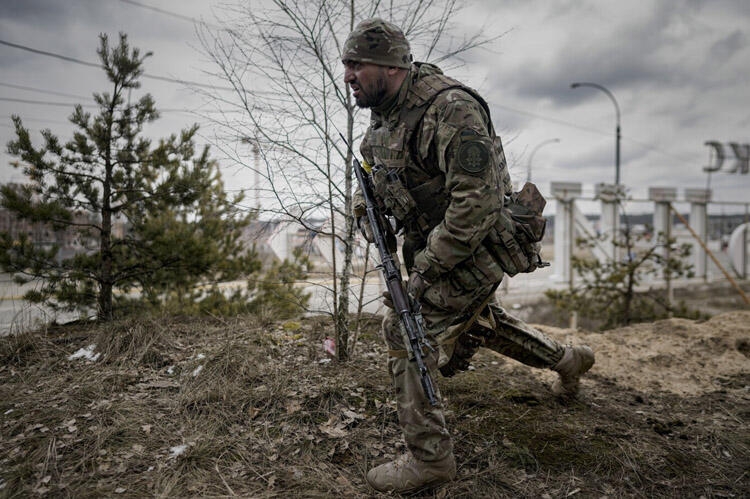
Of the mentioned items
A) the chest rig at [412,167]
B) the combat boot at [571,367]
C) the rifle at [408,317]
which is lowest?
the combat boot at [571,367]

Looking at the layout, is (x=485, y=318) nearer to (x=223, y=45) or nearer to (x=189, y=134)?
(x=223, y=45)

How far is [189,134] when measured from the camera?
5.06 m

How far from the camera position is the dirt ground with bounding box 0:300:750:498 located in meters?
2.17

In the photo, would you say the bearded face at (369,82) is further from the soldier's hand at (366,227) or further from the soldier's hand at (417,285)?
the soldier's hand at (417,285)

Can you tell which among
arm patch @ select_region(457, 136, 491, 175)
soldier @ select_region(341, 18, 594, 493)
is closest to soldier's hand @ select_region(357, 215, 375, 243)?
soldier @ select_region(341, 18, 594, 493)

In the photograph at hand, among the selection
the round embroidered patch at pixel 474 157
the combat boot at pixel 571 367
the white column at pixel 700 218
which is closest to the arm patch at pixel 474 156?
the round embroidered patch at pixel 474 157

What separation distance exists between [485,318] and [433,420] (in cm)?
67

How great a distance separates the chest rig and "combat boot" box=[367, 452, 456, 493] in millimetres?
1061

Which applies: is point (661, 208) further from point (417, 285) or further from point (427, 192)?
point (417, 285)

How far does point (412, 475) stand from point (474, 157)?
1409 millimetres

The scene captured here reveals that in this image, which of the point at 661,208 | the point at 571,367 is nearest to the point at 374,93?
the point at 571,367

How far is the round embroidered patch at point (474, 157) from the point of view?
78.2 inches

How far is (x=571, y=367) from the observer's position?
2.95 metres

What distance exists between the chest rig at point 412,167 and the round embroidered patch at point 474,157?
20 centimetres
